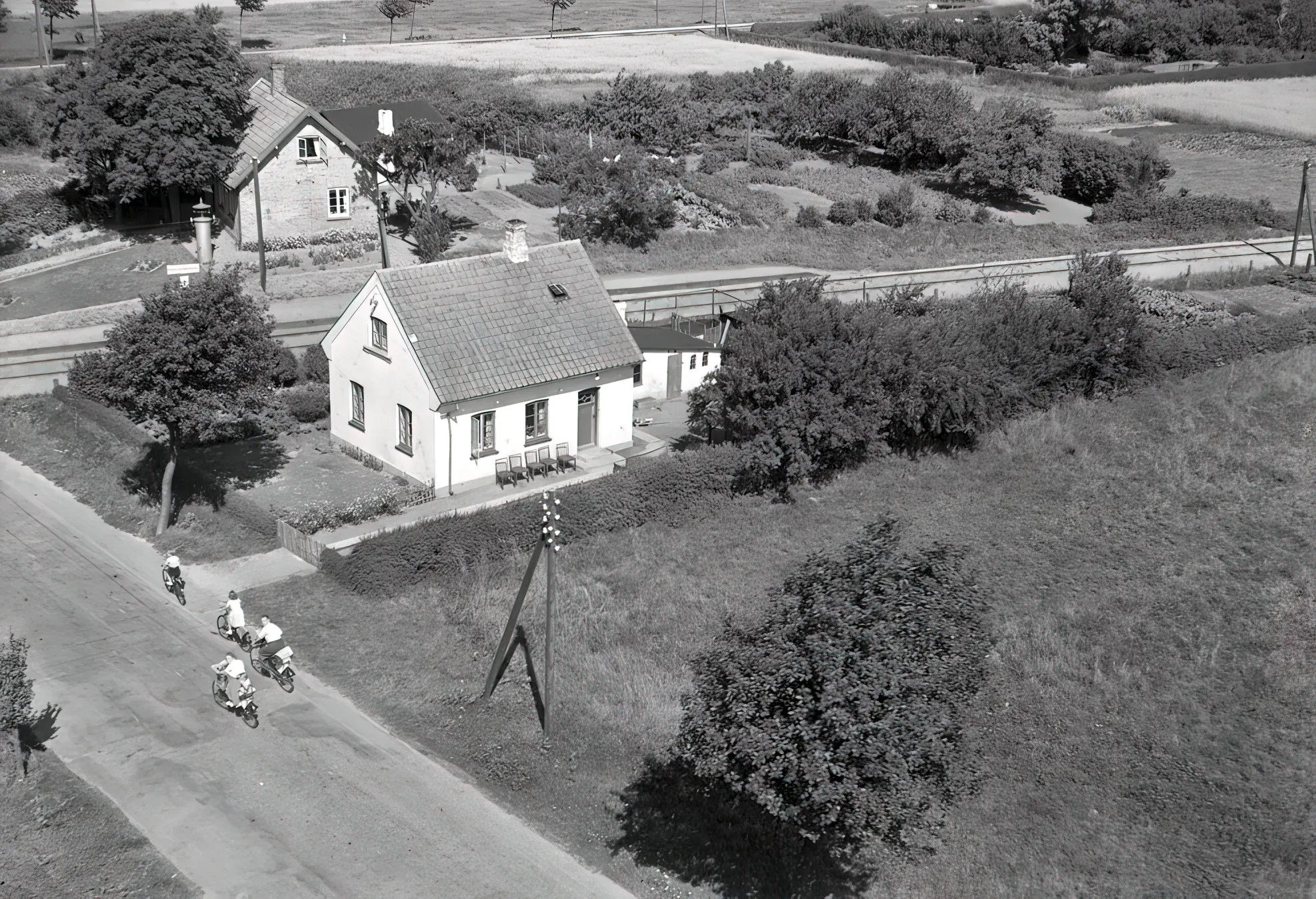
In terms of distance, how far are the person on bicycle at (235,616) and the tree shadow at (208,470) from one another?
7.15m

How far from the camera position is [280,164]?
5647cm

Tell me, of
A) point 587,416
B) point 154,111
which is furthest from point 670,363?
point 154,111

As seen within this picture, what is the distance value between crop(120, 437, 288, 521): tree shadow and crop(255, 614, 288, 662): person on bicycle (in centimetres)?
871

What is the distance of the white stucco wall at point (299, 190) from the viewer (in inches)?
2219

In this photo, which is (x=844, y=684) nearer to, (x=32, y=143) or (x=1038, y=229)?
(x=1038, y=229)

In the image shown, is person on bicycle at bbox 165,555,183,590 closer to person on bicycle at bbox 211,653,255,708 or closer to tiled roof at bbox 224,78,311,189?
person on bicycle at bbox 211,653,255,708

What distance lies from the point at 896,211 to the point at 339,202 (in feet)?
95.9

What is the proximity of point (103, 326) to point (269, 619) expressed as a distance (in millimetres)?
23866

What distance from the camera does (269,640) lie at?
26969 mm

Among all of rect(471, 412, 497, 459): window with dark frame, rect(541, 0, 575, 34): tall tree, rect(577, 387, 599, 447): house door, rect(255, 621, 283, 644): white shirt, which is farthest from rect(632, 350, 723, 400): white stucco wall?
rect(541, 0, 575, 34): tall tree

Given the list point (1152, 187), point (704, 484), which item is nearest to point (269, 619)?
point (704, 484)

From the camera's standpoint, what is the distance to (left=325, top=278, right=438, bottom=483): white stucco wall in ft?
116

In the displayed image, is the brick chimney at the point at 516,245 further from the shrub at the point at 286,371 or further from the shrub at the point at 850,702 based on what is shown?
the shrub at the point at 850,702

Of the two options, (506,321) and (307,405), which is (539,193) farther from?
(506,321)
